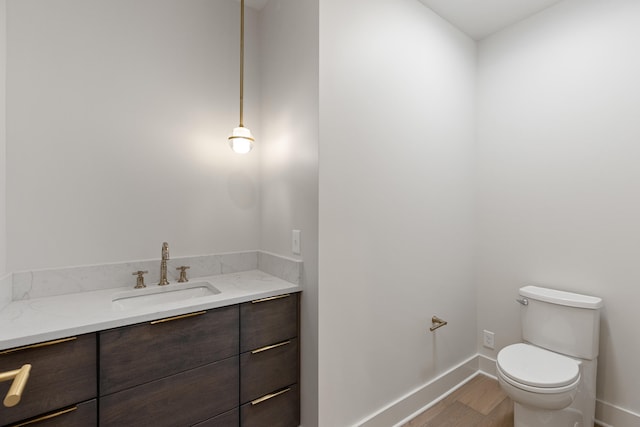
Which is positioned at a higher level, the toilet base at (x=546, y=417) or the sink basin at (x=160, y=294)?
the sink basin at (x=160, y=294)

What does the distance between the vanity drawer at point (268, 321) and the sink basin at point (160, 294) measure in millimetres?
232

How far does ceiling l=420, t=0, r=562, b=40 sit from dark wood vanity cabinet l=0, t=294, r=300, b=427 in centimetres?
220

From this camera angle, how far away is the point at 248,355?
1543 millimetres

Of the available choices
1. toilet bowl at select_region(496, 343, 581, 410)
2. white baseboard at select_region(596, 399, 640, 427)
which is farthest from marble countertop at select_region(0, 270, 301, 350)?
white baseboard at select_region(596, 399, 640, 427)

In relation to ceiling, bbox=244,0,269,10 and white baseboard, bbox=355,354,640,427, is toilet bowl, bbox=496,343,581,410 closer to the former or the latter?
white baseboard, bbox=355,354,640,427

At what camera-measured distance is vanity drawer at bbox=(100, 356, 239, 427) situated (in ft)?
4.01

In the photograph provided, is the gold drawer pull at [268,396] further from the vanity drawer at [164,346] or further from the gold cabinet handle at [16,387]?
the gold cabinet handle at [16,387]

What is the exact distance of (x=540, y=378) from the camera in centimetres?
155

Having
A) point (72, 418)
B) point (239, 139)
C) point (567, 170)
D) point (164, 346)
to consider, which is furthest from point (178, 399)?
point (567, 170)

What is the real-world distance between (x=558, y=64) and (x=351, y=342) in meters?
2.28

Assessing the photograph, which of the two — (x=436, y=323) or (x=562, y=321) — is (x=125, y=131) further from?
(x=562, y=321)

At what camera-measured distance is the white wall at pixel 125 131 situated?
1.48m

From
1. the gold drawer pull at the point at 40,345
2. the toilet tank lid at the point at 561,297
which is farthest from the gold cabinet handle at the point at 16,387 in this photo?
the toilet tank lid at the point at 561,297

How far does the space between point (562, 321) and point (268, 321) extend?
5.77 feet
